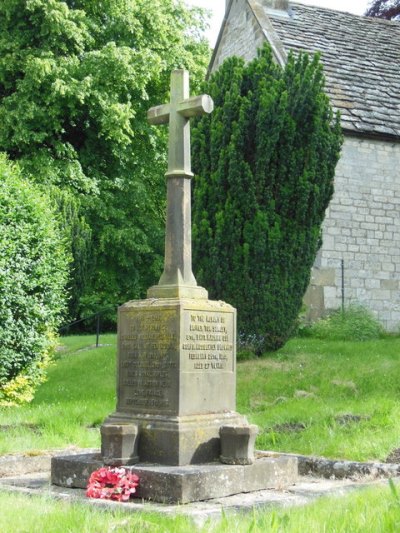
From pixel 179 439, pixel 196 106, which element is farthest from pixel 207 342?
pixel 196 106

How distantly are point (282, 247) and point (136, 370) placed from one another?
621cm

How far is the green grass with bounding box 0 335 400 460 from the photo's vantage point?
754 cm

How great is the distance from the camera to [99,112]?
22.7 meters

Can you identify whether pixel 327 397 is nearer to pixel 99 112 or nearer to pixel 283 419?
pixel 283 419

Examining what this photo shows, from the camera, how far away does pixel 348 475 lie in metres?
6.54

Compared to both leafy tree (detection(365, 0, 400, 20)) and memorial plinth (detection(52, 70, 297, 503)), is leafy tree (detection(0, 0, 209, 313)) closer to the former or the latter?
leafy tree (detection(365, 0, 400, 20))

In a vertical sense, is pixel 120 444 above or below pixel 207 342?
below

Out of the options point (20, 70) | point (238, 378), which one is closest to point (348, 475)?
point (238, 378)

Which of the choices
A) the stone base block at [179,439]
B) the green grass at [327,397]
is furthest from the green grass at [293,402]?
the stone base block at [179,439]

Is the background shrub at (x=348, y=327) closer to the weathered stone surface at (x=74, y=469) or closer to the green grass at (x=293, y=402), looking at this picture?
the green grass at (x=293, y=402)

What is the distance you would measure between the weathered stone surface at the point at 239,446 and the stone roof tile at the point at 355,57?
11055 millimetres

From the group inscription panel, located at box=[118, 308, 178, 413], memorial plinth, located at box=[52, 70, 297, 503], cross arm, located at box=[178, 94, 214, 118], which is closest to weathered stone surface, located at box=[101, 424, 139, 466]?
memorial plinth, located at box=[52, 70, 297, 503]

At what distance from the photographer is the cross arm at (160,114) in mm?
7008

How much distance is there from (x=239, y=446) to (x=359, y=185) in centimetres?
1113
